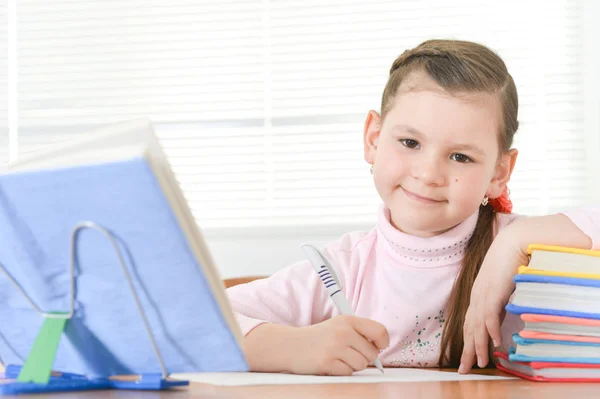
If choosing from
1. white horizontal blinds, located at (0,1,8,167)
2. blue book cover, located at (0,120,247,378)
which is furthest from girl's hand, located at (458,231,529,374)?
white horizontal blinds, located at (0,1,8,167)

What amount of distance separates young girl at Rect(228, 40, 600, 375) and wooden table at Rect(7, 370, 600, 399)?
24 centimetres

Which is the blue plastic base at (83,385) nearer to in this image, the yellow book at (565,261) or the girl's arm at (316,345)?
the girl's arm at (316,345)

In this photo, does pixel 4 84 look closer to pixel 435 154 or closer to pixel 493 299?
pixel 435 154

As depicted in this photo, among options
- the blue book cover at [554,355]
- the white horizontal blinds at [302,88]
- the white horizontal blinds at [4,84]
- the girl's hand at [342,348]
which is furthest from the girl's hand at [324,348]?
the white horizontal blinds at [4,84]

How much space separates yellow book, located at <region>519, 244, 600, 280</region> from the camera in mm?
794

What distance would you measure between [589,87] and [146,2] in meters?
1.76

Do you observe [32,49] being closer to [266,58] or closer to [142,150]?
[266,58]

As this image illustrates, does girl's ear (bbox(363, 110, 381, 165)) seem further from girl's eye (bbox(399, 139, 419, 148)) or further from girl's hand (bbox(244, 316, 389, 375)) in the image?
girl's hand (bbox(244, 316, 389, 375))

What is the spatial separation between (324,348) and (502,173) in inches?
20.8

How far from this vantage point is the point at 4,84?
323 cm

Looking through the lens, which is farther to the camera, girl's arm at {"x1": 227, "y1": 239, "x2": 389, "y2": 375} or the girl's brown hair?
the girl's brown hair

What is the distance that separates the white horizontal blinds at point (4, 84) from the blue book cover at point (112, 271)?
9.15 ft

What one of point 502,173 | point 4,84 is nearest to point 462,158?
point 502,173

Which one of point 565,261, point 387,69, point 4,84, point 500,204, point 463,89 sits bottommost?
point 4,84
